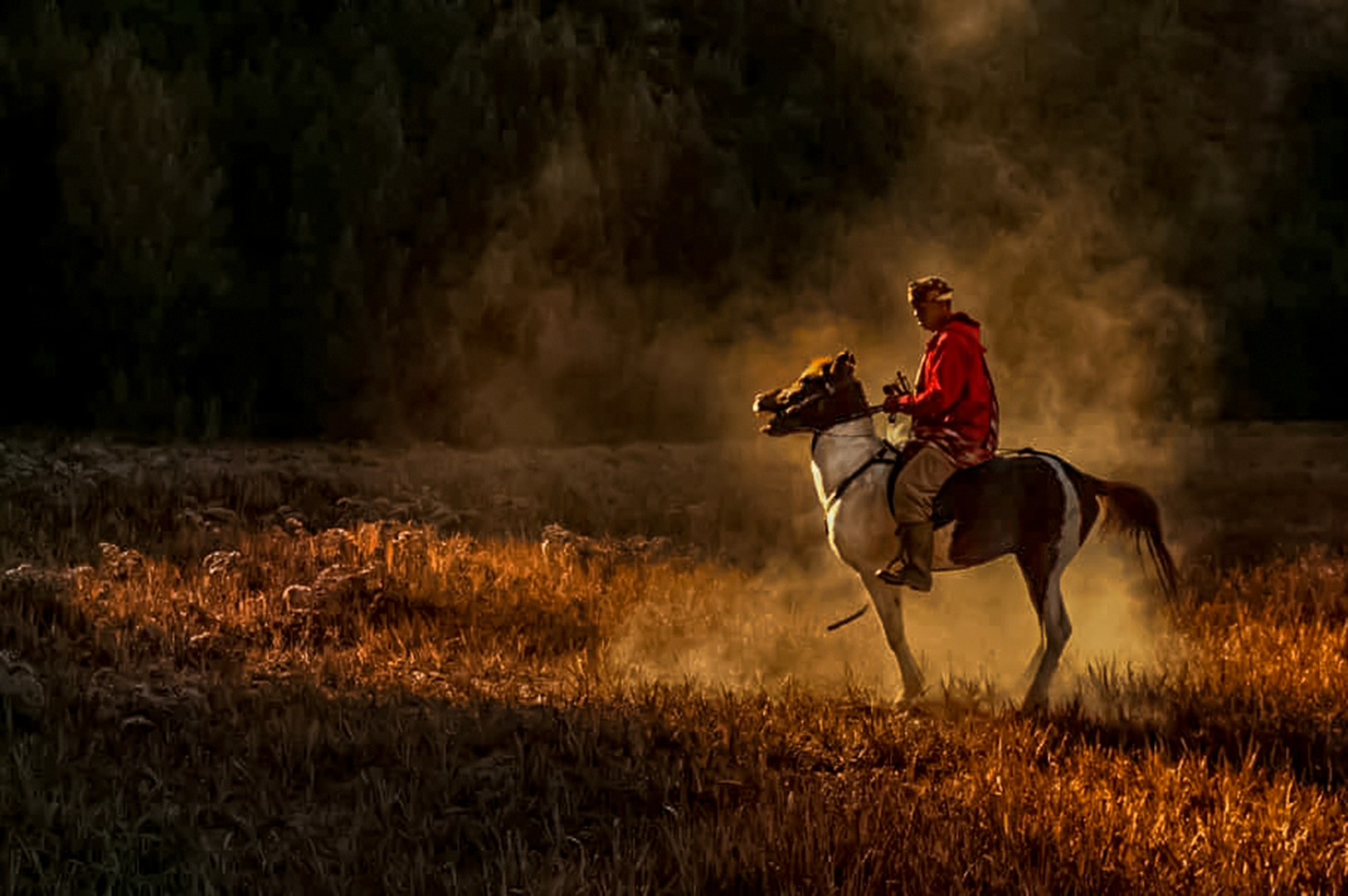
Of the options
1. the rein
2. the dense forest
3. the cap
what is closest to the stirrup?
the rein

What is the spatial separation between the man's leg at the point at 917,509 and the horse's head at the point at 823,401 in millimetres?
496

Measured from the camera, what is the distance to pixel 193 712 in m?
7.76

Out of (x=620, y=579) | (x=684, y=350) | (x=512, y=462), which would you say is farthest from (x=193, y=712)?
(x=684, y=350)

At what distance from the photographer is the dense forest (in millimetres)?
24281

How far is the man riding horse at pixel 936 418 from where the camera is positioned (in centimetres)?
793

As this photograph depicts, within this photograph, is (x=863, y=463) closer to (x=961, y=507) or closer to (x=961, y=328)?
(x=961, y=507)

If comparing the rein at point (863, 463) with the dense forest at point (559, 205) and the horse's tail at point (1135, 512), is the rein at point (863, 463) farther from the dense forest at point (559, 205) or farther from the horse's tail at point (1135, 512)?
the dense forest at point (559, 205)

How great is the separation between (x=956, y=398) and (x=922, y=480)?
21.1 inches

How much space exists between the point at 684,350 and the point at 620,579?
15.9 metres

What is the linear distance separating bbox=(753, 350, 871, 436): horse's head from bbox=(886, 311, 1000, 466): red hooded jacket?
413 millimetres

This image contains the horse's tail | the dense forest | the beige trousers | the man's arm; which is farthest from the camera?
the dense forest

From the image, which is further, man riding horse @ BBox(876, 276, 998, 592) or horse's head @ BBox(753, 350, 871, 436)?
horse's head @ BBox(753, 350, 871, 436)

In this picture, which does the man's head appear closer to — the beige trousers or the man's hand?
the man's hand

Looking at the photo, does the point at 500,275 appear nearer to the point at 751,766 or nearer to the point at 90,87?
the point at 90,87
